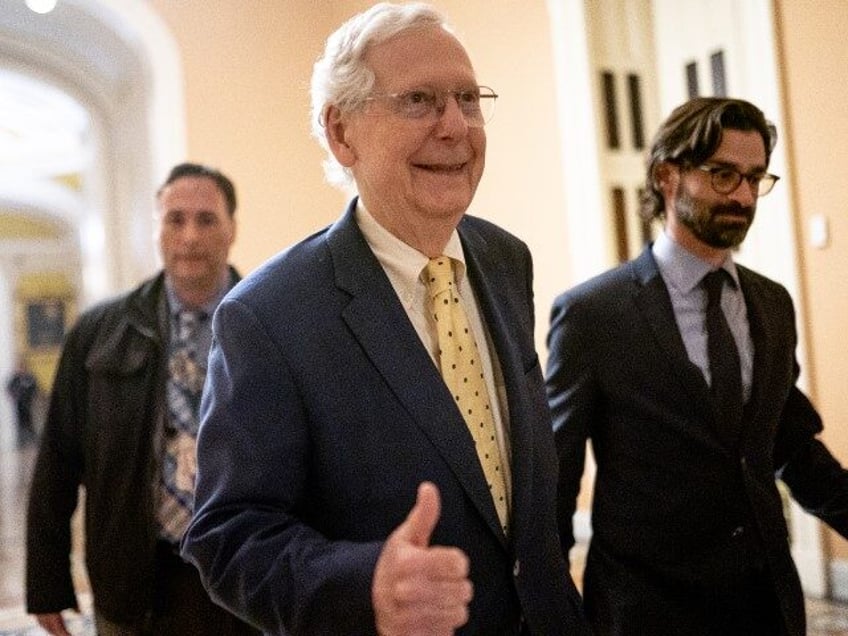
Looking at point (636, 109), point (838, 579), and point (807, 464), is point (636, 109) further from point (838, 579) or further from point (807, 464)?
point (807, 464)

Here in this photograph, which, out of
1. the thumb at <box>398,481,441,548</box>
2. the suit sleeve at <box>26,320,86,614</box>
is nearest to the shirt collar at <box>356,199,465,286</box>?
the thumb at <box>398,481,441,548</box>

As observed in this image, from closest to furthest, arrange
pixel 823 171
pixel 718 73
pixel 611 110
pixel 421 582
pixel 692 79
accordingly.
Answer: pixel 421 582
pixel 823 171
pixel 718 73
pixel 692 79
pixel 611 110

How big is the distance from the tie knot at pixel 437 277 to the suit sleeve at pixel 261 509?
0.85 ft

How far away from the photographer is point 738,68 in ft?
14.6

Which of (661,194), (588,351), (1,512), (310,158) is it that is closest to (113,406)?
(588,351)

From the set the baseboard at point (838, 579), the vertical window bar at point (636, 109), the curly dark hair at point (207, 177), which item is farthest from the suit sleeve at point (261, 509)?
the vertical window bar at point (636, 109)

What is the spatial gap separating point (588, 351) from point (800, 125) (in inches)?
98.3

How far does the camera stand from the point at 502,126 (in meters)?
5.74

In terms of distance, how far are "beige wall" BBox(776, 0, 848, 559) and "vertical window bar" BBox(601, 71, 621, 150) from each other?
1.33 m

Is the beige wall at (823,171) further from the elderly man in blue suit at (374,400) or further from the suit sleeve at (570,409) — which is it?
the elderly man in blue suit at (374,400)

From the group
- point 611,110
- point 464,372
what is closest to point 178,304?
point 464,372

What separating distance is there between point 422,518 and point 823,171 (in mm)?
3482

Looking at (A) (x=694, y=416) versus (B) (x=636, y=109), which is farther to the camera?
(B) (x=636, y=109)

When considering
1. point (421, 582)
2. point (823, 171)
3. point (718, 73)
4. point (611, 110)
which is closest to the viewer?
point (421, 582)
